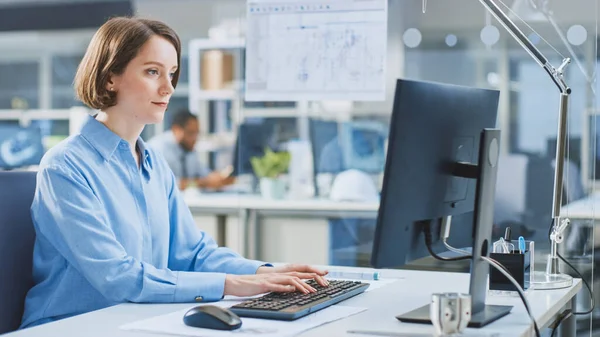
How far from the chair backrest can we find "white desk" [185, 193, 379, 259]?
187 cm

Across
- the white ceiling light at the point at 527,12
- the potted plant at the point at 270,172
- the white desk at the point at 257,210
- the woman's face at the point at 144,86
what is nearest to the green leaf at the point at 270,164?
the potted plant at the point at 270,172

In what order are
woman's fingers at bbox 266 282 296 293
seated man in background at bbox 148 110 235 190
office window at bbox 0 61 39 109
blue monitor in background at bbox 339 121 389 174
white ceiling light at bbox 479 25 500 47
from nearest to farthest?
woman's fingers at bbox 266 282 296 293, white ceiling light at bbox 479 25 500 47, blue monitor in background at bbox 339 121 389 174, seated man in background at bbox 148 110 235 190, office window at bbox 0 61 39 109

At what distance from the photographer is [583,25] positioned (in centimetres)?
312

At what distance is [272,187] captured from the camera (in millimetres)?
4094

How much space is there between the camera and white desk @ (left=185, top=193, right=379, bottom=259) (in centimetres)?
377

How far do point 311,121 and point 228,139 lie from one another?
304 centimetres

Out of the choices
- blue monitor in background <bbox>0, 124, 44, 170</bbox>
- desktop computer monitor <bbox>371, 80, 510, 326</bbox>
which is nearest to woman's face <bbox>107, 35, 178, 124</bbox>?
desktop computer monitor <bbox>371, 80, 510, 326</bbox>

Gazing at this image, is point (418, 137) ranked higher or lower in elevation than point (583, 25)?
lower

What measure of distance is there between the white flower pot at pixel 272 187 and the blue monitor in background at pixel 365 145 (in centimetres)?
43

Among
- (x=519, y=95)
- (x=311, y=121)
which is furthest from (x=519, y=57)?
(x=311, y=121)

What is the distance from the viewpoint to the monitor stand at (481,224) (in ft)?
5.29

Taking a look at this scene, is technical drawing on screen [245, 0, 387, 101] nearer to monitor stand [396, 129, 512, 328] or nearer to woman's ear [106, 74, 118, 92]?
woman's ear [106, 74, 118, 92]

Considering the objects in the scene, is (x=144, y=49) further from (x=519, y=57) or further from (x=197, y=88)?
(x=197, y=88)

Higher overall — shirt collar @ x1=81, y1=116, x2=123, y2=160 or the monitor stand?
shirt collar @ x1=81, y1=116, x2=123, y2=160
